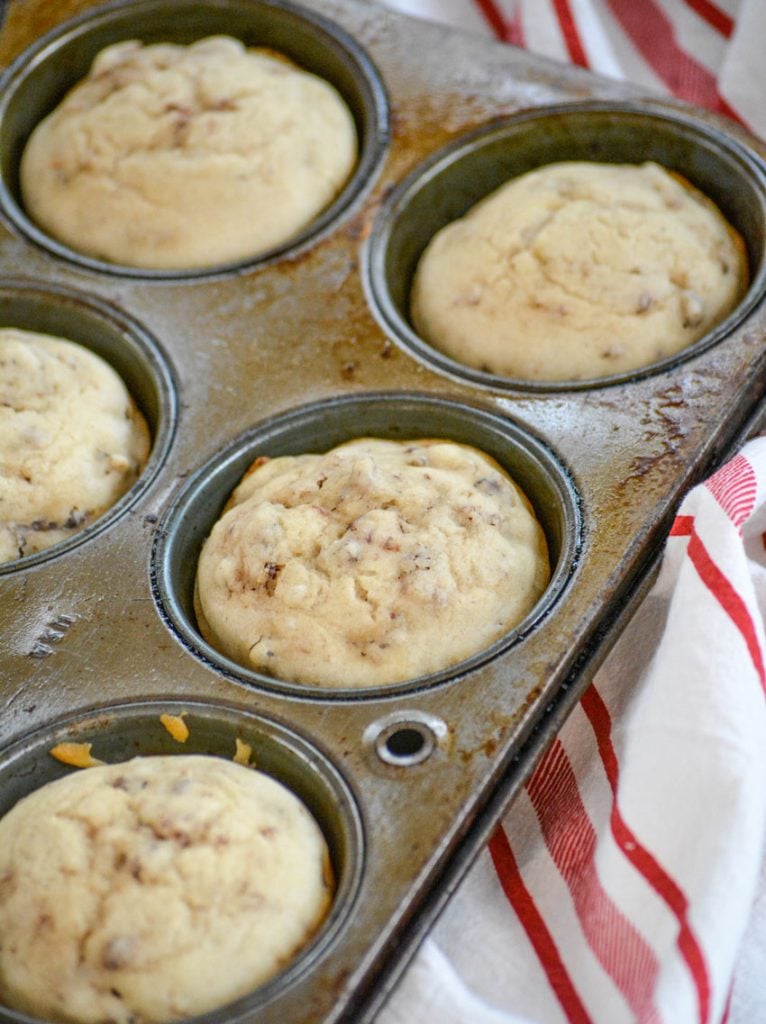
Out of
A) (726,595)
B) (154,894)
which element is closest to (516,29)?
(726,595)

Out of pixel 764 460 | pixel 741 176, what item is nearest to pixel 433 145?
pixel 741 176

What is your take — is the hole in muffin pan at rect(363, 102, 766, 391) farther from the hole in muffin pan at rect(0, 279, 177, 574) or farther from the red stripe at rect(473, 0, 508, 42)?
the red stripe at rect(473, 0, 508, 42)

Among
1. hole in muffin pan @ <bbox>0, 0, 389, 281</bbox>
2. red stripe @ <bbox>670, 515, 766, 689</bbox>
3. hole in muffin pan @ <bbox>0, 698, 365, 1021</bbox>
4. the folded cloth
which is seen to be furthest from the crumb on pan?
hole in muffin pan @ <bbox>0, 0, 389, 281</bbox>

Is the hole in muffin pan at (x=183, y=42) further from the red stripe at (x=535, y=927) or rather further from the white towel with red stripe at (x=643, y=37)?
the red stripe at (x=535, y=927)

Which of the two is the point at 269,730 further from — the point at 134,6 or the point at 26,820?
the point at 134,6

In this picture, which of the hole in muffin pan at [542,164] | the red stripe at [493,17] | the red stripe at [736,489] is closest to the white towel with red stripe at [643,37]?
the red stripe at [493,17]

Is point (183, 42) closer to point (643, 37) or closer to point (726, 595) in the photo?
point (643, 37)

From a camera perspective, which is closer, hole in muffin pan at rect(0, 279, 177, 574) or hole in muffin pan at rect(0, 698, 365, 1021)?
hole in muffin pan at rect(0, 698, 365, 1021)
